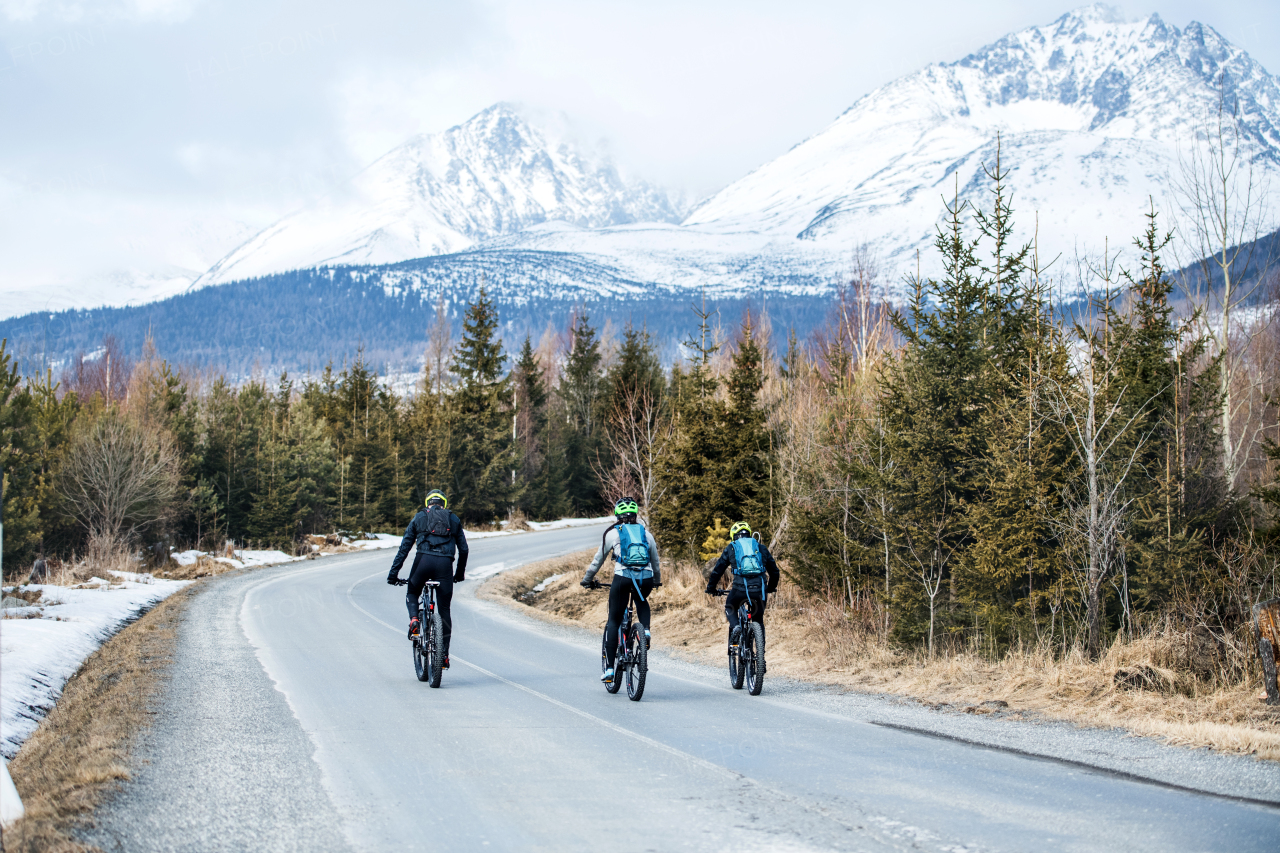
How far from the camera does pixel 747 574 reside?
1104 cm

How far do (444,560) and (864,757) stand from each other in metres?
5.65

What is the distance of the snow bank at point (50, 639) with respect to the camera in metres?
9.67

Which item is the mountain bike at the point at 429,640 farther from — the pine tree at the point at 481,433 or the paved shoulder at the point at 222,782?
the pine tree at the point at 481,433

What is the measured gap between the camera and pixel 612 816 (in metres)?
5.66

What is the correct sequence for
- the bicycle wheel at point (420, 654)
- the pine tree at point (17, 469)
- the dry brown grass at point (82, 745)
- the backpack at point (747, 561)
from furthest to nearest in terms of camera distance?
the pine tree at point (17, 469) → the bicycle wheel at point (420, 654) → the backpack at point (747, 561) → the dry brown grass at point (82, 745)

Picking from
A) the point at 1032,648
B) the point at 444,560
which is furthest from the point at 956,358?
the point at 444,560

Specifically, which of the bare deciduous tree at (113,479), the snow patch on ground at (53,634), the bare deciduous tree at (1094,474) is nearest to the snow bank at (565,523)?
the bare deciduous tree at (113,479)

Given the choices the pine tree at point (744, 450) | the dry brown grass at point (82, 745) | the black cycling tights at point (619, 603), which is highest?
the pine tree at point (744, 450)

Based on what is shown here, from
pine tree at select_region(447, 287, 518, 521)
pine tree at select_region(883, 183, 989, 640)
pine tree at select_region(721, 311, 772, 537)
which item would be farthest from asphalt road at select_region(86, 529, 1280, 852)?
pine tree at select_region(447, 287, 518, 521)

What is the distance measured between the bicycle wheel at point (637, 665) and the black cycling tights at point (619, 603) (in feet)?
0.59

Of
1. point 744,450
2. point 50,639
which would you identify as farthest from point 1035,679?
point 744,450

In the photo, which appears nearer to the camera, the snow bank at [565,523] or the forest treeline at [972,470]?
the forest treeline at [972,470]

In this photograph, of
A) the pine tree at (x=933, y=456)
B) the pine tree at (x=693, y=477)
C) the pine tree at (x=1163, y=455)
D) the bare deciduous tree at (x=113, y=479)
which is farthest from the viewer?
the bare deciduous tree at (x=113, y=479)

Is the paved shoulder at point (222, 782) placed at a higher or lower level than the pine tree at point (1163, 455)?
lower
